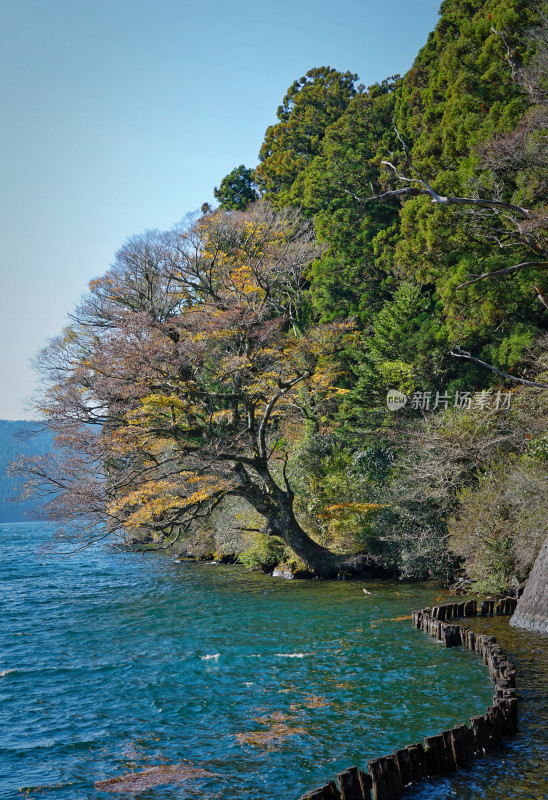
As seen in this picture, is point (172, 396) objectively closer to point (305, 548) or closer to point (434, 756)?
point (305, 548)

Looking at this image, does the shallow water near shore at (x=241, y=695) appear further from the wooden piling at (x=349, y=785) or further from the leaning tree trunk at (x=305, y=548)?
the leaning tree trunk at (x=305, y=548)

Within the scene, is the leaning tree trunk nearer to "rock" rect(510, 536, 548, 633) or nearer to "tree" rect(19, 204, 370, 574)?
"tree" rect(19, 204, 370, 574)

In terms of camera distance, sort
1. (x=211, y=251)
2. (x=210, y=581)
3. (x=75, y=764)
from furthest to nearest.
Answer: (x=211, y=251) → (x=210, y=581) → (x=75, y=764)

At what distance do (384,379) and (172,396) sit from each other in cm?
866

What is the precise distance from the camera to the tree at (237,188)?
43.2 m

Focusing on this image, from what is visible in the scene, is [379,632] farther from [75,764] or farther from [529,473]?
[75,764]

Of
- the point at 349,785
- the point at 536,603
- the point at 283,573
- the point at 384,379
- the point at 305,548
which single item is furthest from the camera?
the point at 384,379

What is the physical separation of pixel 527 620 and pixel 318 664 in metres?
4.33

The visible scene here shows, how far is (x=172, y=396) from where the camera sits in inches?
734

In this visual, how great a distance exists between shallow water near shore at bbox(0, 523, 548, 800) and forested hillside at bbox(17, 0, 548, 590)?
9.49ft

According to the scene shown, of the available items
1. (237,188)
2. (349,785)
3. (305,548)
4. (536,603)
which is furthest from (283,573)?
(237,188)

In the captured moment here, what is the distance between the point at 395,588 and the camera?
18656 mm

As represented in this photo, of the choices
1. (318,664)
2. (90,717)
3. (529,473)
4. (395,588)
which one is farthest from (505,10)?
(90,717)

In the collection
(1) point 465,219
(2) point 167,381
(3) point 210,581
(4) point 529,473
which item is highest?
(1) point 465,219
